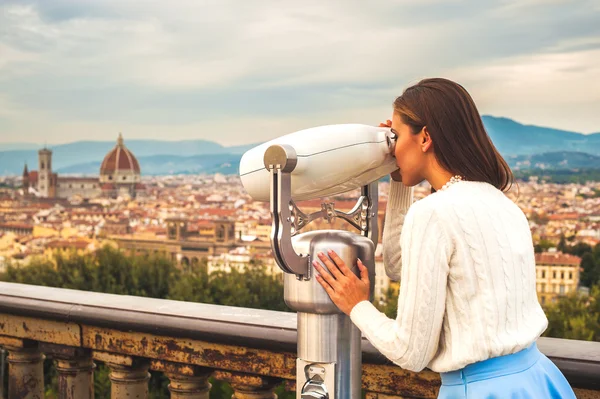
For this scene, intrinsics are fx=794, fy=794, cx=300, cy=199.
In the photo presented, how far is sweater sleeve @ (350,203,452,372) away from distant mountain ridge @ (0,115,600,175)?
34.1m

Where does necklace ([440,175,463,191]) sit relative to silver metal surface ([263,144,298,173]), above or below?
below

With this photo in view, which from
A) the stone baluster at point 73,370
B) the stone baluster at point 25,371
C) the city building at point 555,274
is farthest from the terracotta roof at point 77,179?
the stone baluster at point 73,370

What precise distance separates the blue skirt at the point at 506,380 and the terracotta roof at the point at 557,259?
959 inches

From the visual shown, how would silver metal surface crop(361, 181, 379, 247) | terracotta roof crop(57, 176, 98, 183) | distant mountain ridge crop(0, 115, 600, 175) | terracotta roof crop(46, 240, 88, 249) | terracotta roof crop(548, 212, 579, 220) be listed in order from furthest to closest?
terracotta roof crop(57, 176, 98, 183) < distant mountain ridge crop(0, 115, 600, 175) < terracotta roof crop(46, 240, 88, 249) < terracotta roof crop(548, 212, 579, 220) < silver metal surface crop(361, 181, 379, 247)

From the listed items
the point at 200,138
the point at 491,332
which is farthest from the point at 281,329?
the point at 200,138

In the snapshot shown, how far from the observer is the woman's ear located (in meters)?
1.04

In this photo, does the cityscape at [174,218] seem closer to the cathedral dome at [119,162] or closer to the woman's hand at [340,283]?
the cathedral dome at [119,162]

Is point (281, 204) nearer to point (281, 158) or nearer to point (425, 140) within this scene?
point (281, 158)

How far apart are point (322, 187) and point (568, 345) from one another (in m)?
0.46

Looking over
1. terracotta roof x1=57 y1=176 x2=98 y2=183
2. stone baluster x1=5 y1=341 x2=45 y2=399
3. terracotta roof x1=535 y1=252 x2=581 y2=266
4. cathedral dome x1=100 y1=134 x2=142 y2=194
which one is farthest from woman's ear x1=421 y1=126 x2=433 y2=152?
terracotta roof x1=57 y1=176 x2=98 y2=183

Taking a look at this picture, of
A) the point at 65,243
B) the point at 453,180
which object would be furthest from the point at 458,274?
the point at 65,243

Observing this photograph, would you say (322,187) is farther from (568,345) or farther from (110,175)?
(110,175)

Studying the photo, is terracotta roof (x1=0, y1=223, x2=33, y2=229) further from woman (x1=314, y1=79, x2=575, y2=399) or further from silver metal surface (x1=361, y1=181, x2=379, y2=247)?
woman (x1=314, y1=79, x2=575, y2=399)

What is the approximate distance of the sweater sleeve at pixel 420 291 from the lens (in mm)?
959
